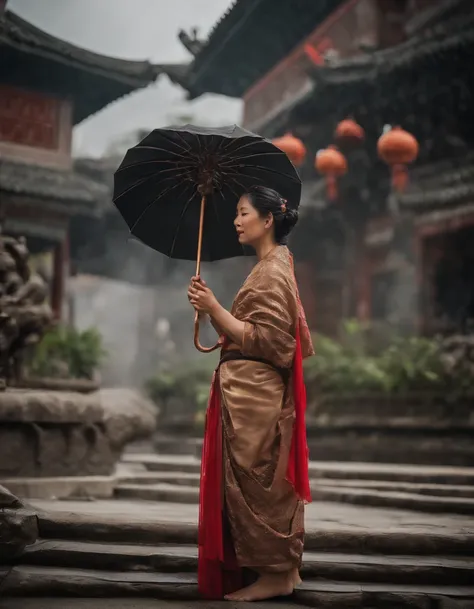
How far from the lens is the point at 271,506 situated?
3.80m

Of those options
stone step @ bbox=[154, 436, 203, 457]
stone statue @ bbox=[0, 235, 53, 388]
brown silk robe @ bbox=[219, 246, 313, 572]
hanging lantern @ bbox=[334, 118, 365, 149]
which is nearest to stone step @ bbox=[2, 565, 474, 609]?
brown silk robe @ bbox=[219, 246, 313, 572]

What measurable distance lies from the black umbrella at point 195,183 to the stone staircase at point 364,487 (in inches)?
123

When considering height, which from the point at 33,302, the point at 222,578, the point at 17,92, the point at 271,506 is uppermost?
the point at 17,92

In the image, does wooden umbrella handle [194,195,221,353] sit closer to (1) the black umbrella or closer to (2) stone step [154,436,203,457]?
(1) the black umbrella

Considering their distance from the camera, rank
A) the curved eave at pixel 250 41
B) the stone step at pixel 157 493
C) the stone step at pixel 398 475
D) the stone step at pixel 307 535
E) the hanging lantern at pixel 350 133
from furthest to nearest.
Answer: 1. the curved eave at pixel 250 41
2. the hanging lantern at pixel 350 133
3. the stone step at pixel 398 475
4. the stone step at pixel 157 493
5. the stone step at pixel 307 535

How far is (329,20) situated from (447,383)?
9.12 m

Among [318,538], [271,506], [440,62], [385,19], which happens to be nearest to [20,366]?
[318,538]

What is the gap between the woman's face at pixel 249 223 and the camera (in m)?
4.10

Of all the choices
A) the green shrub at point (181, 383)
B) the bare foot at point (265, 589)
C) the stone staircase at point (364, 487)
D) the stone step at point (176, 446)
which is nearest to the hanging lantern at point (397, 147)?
the stone step at point (176, 446)

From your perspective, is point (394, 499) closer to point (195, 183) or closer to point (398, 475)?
point (398, 475)

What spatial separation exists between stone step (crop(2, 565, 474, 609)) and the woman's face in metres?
1.79

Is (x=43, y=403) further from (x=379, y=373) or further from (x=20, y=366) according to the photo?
(x=379, y=373)

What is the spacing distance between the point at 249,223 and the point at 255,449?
1.14 m

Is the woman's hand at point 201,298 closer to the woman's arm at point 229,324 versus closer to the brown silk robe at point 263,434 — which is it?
the woman's arm at point 229,324
